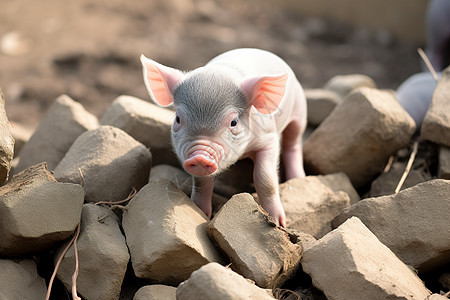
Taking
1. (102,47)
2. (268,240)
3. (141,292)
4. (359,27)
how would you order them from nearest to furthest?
(141,292)
(268,240)
(102,47)
(359,27)

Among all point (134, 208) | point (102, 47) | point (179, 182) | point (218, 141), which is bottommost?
point (102, 47)

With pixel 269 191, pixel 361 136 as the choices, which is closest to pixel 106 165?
pixel 269 191

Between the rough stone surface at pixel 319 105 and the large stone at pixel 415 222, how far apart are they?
1450mm

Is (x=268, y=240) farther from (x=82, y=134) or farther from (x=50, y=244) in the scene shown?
(x=82, y=134)

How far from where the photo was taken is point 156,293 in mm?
2045

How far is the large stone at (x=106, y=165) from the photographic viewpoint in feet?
8.53

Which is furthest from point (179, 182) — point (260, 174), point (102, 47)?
point (102, 47)

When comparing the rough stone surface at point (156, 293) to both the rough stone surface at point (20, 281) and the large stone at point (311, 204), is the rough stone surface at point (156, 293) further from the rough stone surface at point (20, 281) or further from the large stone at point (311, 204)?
the large stone at point (311, 204)

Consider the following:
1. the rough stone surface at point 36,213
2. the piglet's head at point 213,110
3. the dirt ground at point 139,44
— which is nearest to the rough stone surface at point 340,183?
the piglet's head at point 213,110

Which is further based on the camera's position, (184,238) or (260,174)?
(260,174)

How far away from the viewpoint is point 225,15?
806 cm

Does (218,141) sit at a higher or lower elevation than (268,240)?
higher

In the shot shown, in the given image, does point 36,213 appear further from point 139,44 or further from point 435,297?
point 139,44

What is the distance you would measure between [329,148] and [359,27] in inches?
198
